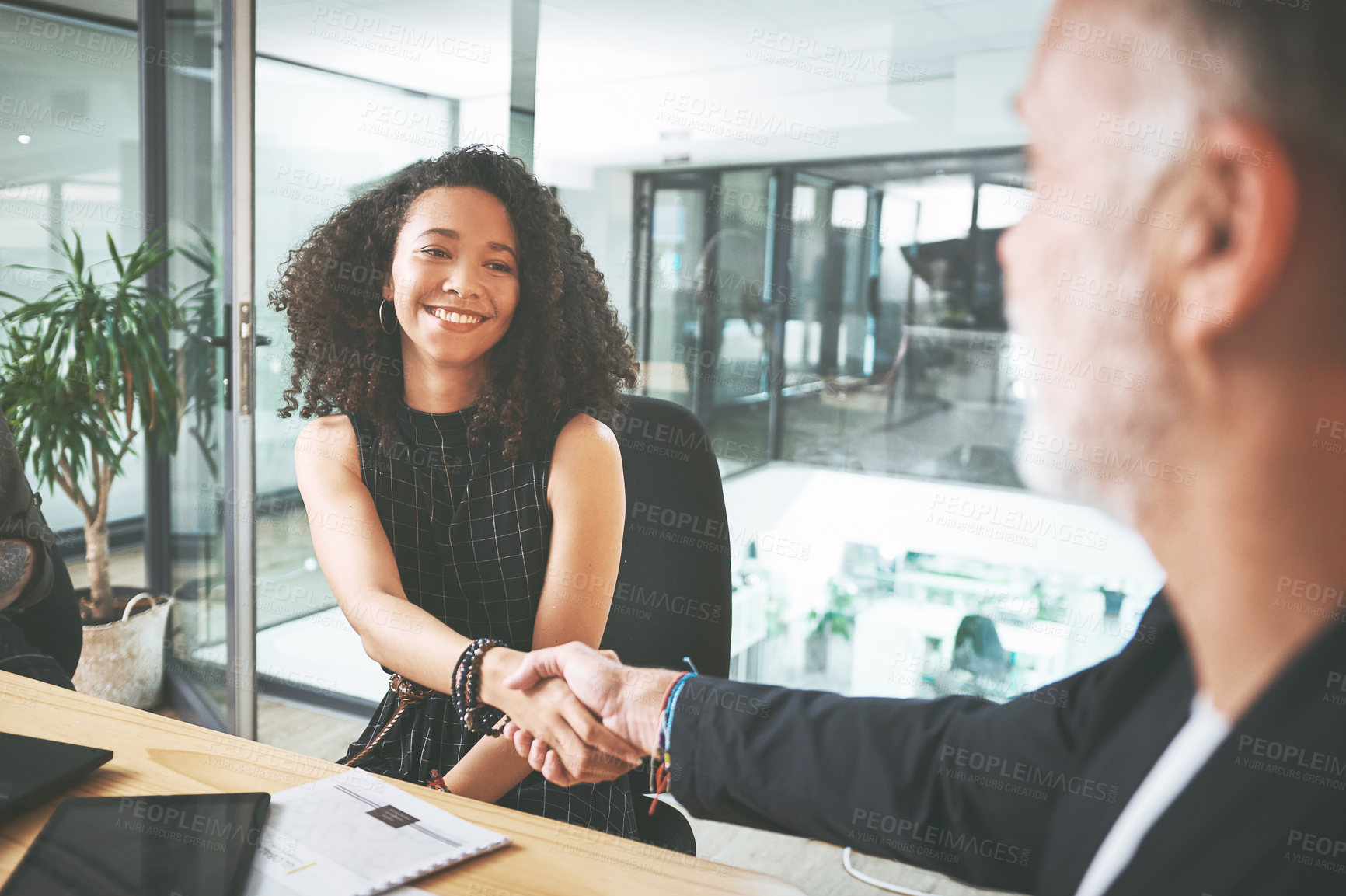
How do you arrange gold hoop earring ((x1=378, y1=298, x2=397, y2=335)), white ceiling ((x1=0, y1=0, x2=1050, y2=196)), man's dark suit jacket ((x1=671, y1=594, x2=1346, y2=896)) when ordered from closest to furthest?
man's dark suit jacket ((x1=671, y1=594, x2=1346, y2=896)), gold hoop earring ((x1=378, y1=298, x2=397, y2=335)), white ceiling ((x1=0, y1=0, x2=1050, y2=196))

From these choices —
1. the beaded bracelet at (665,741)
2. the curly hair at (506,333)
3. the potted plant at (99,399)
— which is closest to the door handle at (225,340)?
the potted plant at (99,399)

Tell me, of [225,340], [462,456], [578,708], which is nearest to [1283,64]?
[578,708]

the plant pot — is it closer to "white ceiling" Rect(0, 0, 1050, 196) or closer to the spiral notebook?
"white ceiling" Rect(0, 0, 1050, 196)

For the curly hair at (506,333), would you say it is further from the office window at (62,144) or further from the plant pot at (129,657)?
the office window at (62,144)

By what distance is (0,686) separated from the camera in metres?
1.41

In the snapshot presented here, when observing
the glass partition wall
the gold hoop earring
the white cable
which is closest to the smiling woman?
the gold hoop earring

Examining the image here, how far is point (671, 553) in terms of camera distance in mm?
1641

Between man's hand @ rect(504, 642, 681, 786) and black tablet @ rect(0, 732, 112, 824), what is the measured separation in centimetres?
56

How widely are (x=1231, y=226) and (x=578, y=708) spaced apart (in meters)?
1.02

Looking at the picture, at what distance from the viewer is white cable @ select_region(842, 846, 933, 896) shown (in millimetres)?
2453

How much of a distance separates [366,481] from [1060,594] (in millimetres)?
2038

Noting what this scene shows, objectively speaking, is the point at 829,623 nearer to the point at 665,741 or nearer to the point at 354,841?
the point at 665,741

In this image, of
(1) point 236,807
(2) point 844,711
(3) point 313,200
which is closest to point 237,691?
(3) point 313,200

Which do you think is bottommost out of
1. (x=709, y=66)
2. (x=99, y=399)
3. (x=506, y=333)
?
(x=99, y=399)
